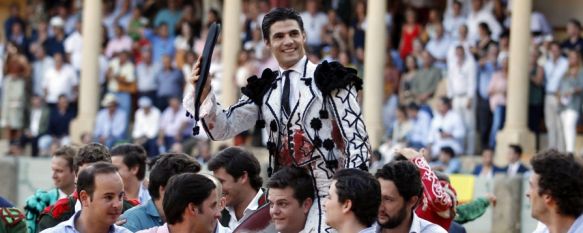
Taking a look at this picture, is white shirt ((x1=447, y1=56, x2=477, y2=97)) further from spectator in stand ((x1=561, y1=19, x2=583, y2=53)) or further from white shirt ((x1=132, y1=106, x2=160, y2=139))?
white shirt ((x1=132, y1=106, x2=160, y2=139))

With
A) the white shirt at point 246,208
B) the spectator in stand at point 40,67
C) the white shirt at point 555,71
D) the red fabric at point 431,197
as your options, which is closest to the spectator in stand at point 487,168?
the white shirt at point 555,71

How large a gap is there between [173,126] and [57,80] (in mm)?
2826

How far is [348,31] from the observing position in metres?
24.2

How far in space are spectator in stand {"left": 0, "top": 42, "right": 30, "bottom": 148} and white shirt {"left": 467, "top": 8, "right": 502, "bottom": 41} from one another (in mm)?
7679

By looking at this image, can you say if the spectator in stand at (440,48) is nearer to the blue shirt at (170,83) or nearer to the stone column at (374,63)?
the stone column at (374,63)

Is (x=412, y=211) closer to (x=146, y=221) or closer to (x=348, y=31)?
(x=146, y=221)

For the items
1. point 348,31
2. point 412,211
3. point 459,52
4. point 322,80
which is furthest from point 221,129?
point 348,31

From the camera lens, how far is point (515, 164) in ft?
63.5

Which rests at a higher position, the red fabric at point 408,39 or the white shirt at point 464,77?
the red fabric at point 408,39

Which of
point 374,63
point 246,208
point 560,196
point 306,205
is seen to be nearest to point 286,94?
point 306,205

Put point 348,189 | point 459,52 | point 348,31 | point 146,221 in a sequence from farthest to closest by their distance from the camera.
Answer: point 348,31, point 459,52, point 146,221, point 348,189

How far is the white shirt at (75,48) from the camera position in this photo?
87.6 ft

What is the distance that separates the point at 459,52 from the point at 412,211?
44.0 ft

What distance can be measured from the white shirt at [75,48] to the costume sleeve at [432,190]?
18.4 m
